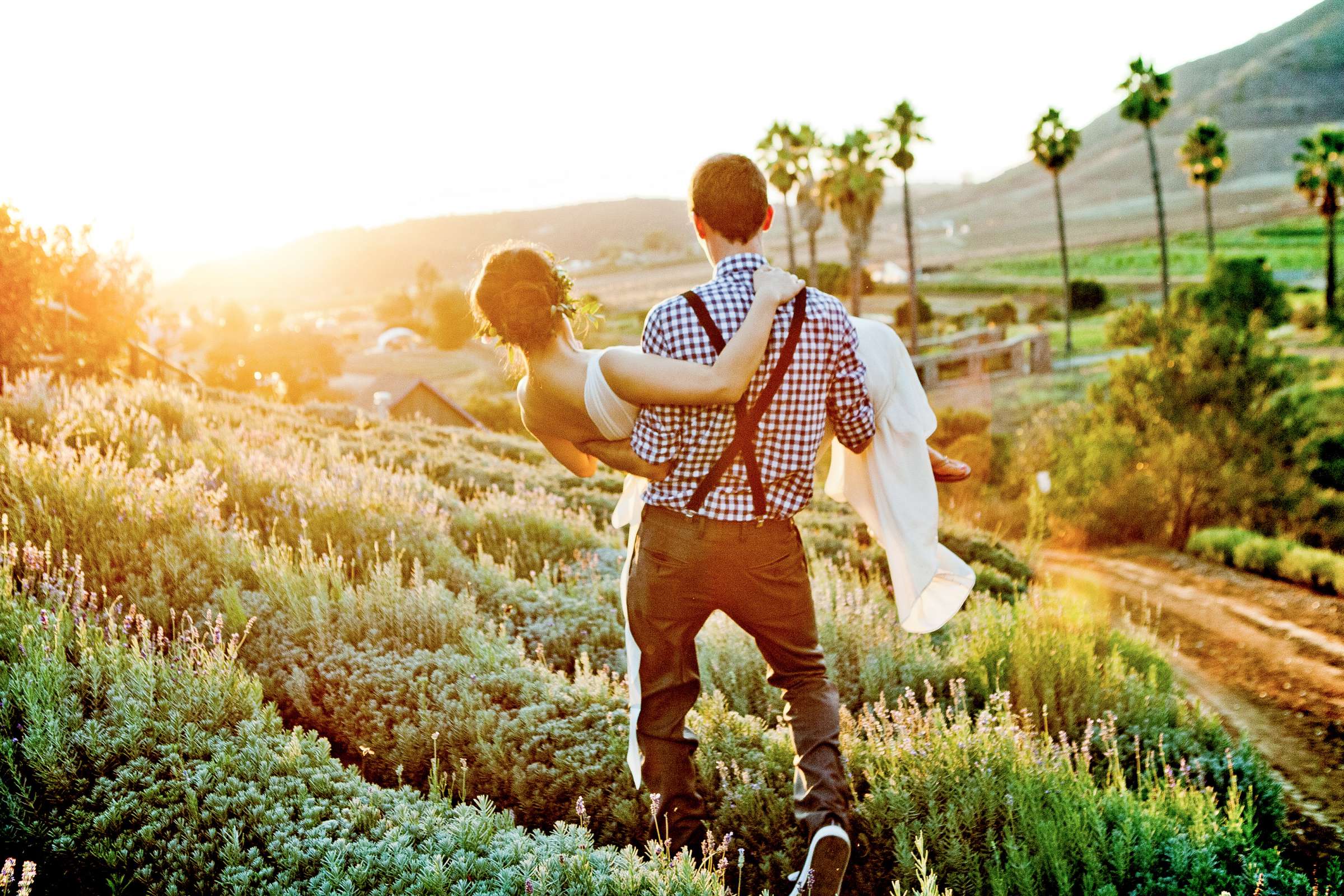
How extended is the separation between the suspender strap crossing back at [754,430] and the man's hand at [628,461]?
142 millimetres

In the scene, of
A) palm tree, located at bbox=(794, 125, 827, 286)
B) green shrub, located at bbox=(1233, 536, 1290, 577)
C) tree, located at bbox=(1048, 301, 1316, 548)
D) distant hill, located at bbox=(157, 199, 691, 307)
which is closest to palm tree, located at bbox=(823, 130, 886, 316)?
palm tree, located at bbox=(794, 125, 827, 286)

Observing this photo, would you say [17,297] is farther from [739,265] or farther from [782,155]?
[782,155]

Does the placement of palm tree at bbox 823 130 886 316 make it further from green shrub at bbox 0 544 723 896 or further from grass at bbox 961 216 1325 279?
grass at bbox 961 216 1325 279

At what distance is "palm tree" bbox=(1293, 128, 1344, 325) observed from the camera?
5300 cm

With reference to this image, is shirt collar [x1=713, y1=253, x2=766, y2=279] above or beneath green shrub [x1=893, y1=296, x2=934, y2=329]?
above

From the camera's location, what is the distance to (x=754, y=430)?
3154 millimetres

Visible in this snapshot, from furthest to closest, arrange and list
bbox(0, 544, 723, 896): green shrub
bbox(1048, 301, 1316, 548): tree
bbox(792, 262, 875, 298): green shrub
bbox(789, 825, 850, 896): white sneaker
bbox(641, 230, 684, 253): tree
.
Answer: bbox(641, 230, 684, 253): tree → bbox(792, 262, 875, 298): green shrub → bbox(1048, 301, 1316, 548): tree → bbox(789, 825, 850, 896): white sneaker → bbox(0, 544, 723, 896): green shrub

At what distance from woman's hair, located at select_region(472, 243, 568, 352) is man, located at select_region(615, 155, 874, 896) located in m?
0.42

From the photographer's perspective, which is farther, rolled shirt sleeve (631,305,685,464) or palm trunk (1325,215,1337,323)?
palm trunk (1325,215,1337,323)

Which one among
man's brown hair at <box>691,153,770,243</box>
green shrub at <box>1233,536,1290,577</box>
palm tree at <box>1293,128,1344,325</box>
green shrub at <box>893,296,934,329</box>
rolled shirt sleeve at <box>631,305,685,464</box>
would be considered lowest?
green shrub at <box>1233,536,1290,577</box>

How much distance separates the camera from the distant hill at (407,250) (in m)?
176

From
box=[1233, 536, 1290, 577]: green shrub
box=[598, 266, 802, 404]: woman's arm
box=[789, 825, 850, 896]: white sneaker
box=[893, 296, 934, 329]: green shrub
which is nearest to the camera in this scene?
box=[598, 266, 802, 404]: woman's arm

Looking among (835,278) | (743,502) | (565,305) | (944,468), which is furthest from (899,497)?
(835,278)

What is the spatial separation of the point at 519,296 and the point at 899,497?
1.62m
